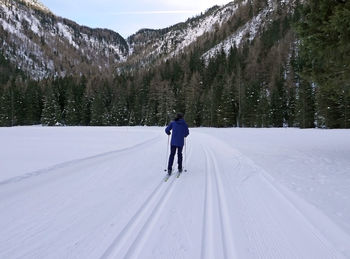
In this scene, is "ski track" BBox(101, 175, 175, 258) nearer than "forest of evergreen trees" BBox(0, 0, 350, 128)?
Yes

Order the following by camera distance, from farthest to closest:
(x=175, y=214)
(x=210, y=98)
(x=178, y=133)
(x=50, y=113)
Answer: (x=50, y=113) < (x=210, y=98) < (x=178, y=133) < (x=175, y=214)

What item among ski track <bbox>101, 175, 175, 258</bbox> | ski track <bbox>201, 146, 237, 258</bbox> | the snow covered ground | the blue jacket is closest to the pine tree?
the snow covered ground

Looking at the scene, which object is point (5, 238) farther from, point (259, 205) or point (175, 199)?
point (259, 205)

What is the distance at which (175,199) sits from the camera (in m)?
5.07

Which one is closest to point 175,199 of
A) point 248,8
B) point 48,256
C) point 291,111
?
point 48,256

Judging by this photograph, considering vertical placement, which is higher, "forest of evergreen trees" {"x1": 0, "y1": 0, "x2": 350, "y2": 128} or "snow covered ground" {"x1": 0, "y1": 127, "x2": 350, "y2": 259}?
"forest of evergreen trees" {"x1": 0, "y1": 0, "x2": 350, "y2": 128}

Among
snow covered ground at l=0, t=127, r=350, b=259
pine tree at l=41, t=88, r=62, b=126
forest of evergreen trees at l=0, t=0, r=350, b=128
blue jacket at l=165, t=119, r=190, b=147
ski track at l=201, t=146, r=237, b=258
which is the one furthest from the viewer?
pine tree at l=41, t=88, r=62, b=126

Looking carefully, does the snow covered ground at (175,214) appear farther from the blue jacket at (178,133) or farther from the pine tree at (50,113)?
the pine tree at (50,113)

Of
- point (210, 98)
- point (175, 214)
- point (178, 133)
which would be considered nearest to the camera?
point (175, 214)

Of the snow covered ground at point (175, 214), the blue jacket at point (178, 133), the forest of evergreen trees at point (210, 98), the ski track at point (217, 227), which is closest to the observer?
the ski track at point (217, 227)

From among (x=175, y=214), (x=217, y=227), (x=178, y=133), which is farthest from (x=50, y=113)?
(x=217, y=227)

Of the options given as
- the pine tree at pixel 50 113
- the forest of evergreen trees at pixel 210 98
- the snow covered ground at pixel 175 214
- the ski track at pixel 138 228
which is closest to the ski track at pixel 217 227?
the snow covered ground at pixel 175 214

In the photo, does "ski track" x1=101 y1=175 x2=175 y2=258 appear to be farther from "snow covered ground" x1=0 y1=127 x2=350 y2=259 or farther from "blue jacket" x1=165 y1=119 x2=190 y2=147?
"blue jacket" x1=165 y1=119 x2=190 y2=147

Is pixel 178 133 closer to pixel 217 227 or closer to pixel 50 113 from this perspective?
pixel 217 227
